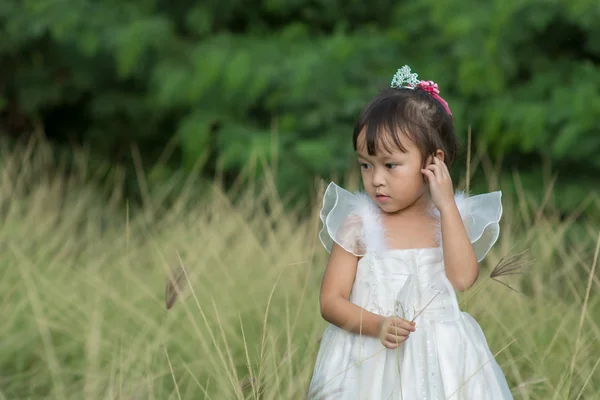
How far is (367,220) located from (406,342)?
1.12 feet

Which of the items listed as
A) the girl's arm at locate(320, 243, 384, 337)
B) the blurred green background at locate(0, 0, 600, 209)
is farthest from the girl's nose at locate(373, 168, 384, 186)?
the blurred green background at locate(0, 0, 600, 209)

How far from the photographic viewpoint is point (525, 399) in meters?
2.68

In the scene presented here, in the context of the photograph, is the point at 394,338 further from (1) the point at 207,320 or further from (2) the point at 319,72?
(2) the point at 319,72

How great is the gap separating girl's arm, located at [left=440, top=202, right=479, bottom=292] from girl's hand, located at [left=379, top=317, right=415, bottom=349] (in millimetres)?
199

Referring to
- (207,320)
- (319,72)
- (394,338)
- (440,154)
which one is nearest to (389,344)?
(394,338)

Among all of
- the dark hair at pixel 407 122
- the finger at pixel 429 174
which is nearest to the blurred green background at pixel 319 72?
the dark hair at pixel 407 122

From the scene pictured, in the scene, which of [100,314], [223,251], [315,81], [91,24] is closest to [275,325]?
[100,314]

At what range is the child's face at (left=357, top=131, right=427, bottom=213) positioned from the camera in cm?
226

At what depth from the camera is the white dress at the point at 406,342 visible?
2258 millimetres

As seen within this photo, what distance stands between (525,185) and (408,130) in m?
4.65

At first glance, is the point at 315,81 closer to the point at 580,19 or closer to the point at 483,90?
the point at 483,90

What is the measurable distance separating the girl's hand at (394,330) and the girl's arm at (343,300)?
4 centimetres

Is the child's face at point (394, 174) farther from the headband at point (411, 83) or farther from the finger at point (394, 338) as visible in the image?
the finger at point (394, 338)

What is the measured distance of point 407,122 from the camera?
89.1 inches
